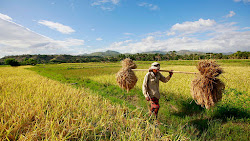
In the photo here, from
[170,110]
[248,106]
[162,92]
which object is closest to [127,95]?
[162,92]

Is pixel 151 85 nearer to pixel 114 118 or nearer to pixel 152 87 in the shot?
pixel 152 87

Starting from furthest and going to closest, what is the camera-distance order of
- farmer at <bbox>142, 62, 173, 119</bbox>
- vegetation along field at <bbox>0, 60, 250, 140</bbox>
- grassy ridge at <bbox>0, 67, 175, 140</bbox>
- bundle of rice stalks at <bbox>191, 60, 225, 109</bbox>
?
farmer at <bbox>142, 62, 173, 119</bbox>, bundle of rice stalks at <bbox>191, 60, 225, 109</bbox>, vegetation along field at <bbox>0, 60, 250, 140</bbox>, grassy ridge at <bbox>0, 67, 175, 140</bbox>

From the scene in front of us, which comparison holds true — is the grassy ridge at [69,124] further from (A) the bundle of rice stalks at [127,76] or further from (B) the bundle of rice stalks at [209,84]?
(B) the bundle of rice stalks at [209,84]

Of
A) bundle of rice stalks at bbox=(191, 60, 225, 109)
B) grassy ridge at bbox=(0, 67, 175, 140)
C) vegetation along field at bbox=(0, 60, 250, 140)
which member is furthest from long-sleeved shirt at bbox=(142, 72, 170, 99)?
bundle of rice stalks at bbox=(191, 60, 225, 109)

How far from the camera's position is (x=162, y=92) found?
6.66 metres

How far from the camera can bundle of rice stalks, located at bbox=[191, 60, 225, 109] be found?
3104mm

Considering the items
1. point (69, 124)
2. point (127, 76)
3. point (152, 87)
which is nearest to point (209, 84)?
point (152, 87)

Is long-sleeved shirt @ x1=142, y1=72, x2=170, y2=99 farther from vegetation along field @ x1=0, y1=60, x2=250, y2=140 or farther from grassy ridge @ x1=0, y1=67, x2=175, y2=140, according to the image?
grassy ridge @ x1=0, y1=67, x2=175, y2=140

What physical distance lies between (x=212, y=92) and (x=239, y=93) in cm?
344

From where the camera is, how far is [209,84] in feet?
10.2

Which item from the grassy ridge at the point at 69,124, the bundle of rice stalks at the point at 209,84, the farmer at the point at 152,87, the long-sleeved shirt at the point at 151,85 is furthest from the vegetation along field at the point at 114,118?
the long-sleeved shirt at the point at 151,85

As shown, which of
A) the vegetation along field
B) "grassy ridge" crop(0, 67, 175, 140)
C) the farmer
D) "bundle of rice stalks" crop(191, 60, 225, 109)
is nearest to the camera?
"grassy ridge" crop(0, 67, 175, 140)

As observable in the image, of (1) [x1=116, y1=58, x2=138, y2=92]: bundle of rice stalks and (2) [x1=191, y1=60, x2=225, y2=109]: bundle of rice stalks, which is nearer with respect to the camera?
(2) [x1=191, y1=60, x2=225, y2=109]: bundle of rice stalks

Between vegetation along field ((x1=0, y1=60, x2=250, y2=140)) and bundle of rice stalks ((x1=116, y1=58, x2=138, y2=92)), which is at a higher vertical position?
bundle of rice stalks ((x1=116, y1=58, x2=138, y2=92))
